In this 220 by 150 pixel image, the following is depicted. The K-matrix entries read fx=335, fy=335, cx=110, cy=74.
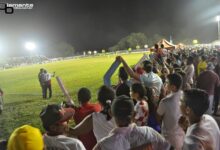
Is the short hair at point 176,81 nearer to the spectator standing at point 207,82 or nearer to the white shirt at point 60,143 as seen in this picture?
the white shirt at point 60,143

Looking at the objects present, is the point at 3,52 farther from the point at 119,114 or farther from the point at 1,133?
the point at 119,114

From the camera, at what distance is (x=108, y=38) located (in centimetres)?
13588

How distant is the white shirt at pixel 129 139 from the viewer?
3.48m

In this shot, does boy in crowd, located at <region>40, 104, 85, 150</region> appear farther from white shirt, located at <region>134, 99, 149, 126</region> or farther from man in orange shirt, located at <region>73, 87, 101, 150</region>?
white shirt, located at <region>134, 99, 149, 126</region>

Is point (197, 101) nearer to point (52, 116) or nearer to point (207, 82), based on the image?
point (52, 116)

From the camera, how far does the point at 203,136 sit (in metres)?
3.49

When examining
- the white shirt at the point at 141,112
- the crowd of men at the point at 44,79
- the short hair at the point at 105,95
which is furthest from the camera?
the crowd of men at the point at 44,79

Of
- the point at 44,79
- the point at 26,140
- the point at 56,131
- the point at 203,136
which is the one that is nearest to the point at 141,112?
the point at 203,136

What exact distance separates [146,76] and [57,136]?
4543 mm

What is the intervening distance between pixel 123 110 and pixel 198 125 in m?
0.82

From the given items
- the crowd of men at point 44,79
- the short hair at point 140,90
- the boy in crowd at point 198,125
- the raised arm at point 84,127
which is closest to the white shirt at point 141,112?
the short hair at point 140,90

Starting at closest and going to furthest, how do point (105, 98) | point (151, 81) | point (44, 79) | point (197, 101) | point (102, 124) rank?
1. point (197, 101)
2. point (102, 124)
3. point (105, 98)
4. point (151, 81)
5. point (44, 79)

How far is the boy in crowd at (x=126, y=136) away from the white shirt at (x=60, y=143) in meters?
0.22

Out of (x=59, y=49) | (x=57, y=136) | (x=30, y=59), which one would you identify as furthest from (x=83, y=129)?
(x=59, y=49)
